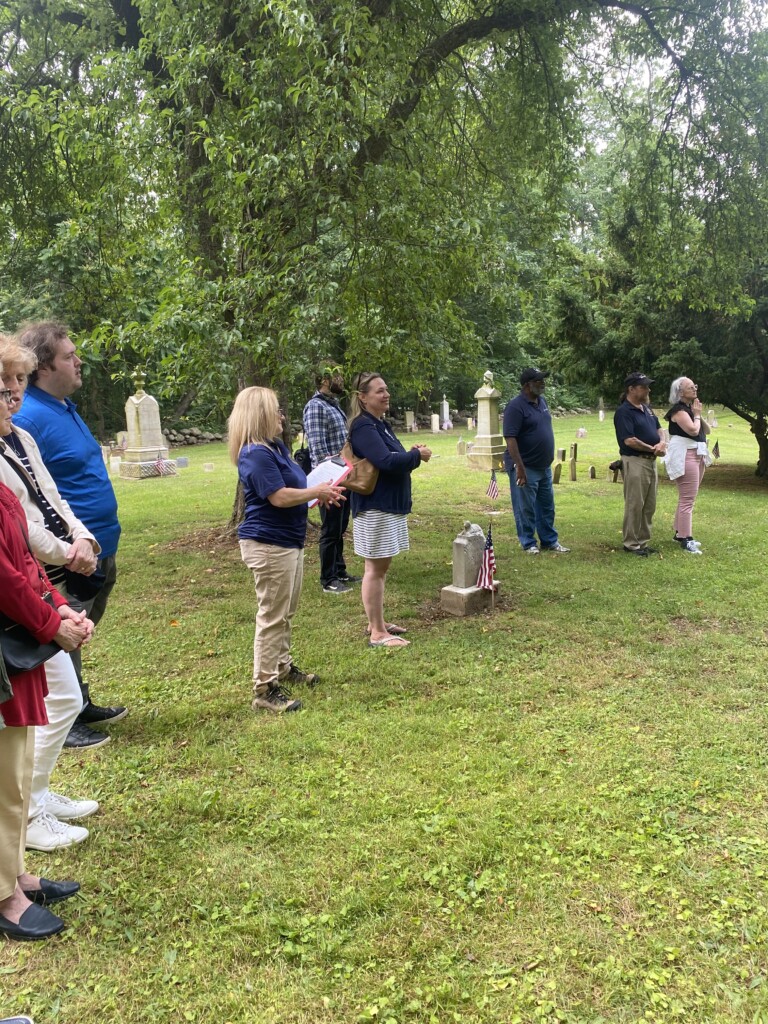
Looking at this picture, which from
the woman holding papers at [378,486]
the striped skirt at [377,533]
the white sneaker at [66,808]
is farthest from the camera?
the striped skirt at [377,533]

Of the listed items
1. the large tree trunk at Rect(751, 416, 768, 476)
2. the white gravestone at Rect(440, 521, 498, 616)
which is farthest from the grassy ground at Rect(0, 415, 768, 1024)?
the large tree trunk at Rect(751, 416, 768, 476)

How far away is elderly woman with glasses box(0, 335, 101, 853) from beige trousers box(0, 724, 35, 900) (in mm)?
518

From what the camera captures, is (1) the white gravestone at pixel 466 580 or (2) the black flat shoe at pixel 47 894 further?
(1) the white gravestone at pixel 466 580

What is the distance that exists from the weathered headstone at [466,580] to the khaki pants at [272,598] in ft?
6.69

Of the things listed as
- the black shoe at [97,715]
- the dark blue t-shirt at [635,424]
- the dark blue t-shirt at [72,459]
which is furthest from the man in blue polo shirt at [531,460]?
the black shoe at [97,715]

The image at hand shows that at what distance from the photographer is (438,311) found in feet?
26.8

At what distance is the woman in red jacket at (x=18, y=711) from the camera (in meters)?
2.29

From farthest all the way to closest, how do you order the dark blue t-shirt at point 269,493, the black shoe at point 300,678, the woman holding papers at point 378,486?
the woman holding papers at point 378,486
the black shoe at point 300,678
the dark blue t-shirt at point 269,493

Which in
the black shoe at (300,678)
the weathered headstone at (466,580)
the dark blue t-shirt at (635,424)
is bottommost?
the black shoe at (300,678)

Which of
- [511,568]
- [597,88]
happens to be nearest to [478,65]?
[597,88]

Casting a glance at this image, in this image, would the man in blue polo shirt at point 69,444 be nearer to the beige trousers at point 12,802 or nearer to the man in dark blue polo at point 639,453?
the beige trousers at point 12,802

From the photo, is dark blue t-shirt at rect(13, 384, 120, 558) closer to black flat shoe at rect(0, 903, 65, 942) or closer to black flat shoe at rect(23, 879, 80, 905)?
black flat shoe at rect(23, 879, 80, 905)

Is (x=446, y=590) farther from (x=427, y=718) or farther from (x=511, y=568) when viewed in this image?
(x=427, y=718)

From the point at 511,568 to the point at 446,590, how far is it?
5.01 feet
